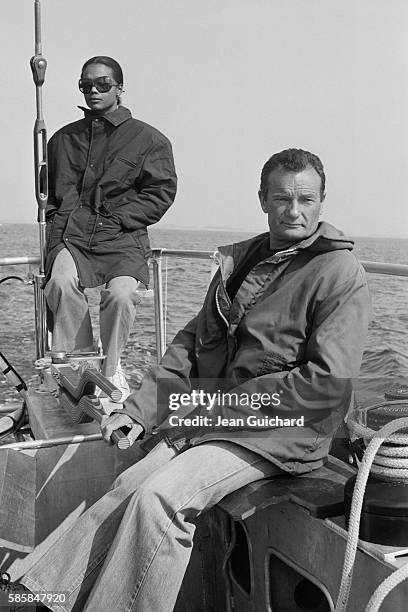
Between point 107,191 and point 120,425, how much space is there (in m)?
1.93

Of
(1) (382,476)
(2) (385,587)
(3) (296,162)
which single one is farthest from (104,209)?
(2) (385,587)

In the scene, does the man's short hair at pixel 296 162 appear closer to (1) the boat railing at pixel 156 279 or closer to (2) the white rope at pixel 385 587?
(2) the white rope at pixel 385 587

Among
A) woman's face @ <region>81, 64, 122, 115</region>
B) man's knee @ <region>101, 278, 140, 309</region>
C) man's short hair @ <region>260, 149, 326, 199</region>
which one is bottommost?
man's knee @ <region>101, 278, 140, 309</region>

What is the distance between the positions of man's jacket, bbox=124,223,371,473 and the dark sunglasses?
1.86 m

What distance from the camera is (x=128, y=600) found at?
6.17 feet

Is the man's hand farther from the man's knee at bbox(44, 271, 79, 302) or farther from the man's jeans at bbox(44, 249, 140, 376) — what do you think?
the man's knee at bbox(44, 271, 79, 302)

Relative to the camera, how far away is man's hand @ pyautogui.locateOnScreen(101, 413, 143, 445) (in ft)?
7.45

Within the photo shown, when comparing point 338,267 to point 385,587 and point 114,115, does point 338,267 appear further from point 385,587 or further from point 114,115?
point 114,115

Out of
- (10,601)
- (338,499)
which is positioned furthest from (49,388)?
(338,499)

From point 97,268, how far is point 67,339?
15.0 inches

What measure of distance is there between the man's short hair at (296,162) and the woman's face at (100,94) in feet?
6.33

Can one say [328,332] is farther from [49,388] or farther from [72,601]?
[49,388]

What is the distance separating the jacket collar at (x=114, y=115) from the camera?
405 centimetres

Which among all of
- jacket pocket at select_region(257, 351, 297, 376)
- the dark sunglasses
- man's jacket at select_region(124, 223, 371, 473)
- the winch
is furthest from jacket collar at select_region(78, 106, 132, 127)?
the winch
